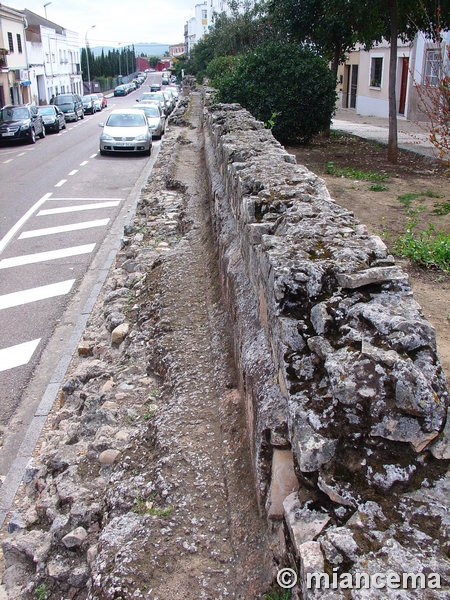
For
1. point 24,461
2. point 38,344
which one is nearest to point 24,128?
point 38,344

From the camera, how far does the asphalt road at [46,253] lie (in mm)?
5828

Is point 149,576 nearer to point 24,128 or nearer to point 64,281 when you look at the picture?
point 64,281

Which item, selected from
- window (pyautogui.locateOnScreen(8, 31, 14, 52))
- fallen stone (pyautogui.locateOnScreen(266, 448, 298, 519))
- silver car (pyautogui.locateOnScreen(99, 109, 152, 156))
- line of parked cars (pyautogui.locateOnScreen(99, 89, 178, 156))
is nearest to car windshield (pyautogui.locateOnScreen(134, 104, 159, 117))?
line of parked cars (pyautogui.locateOnScreen(99, 89, 178, 156))

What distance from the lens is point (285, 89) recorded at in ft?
51.2

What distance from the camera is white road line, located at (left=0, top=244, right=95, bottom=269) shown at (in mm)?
9094

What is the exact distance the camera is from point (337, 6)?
1321 centimetres

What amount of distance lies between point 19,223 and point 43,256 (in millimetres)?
2436

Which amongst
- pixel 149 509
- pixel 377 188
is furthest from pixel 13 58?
pixel 149 509

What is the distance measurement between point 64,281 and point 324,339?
6543 millimetres

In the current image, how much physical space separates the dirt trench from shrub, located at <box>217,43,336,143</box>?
11.4 meters

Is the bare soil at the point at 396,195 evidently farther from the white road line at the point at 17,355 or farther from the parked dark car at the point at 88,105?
the parked dark car at the point at 88,105

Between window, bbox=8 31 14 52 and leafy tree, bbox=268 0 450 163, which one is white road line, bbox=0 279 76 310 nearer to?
leafy tree, bbox=268 0 450 163

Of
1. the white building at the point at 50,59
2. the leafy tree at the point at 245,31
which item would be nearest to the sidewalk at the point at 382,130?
the leafy tree at the point at 245,31

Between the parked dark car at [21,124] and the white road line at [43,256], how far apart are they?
1687 cm
